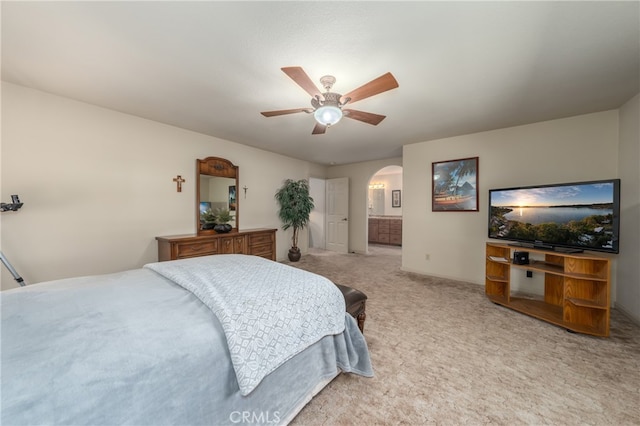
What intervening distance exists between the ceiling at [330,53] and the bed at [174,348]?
5.51ft

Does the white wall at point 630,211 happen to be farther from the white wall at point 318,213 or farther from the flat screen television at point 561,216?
the white wall at point 318,213

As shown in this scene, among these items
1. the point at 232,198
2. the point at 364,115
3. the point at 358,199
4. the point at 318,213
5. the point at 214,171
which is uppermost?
the point at 364,115

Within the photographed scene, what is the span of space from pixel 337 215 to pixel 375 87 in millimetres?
4650

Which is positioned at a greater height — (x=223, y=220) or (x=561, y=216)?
(x=561, y=216)

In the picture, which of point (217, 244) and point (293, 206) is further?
point (293, 206)

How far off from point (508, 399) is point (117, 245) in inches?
164

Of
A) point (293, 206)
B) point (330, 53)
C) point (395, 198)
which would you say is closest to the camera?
point (330, 53)

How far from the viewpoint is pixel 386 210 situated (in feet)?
27.7

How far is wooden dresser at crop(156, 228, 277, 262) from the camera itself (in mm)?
3158

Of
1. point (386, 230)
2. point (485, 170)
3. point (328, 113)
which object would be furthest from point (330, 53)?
point (386, 230)

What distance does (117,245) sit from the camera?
2.98 metres

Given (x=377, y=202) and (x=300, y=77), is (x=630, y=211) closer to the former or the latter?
(x=300, y=77)

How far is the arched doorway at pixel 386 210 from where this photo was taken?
24.3 ft

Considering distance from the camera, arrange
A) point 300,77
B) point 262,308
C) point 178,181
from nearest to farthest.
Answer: point 262,308, point 300,77, point 178,181
